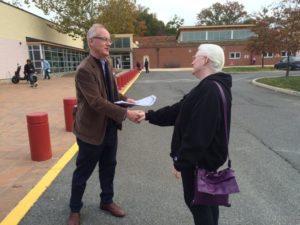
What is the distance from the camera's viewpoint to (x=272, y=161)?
5629 millimetres

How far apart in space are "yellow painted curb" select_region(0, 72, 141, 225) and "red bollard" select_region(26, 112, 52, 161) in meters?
0.33

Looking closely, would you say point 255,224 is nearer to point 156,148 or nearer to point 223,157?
point 223,157

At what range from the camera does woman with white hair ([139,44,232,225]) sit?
2.46 metres

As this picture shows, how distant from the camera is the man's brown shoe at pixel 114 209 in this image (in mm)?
3758

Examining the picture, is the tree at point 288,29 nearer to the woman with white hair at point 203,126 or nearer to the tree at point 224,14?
the woman with white hair at point 203,126

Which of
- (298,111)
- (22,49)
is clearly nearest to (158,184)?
(298,111)

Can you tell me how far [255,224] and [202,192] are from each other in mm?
1351

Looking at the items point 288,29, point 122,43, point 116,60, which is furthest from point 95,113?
point 116,60

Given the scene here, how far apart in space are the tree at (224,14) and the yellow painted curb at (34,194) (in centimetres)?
9109

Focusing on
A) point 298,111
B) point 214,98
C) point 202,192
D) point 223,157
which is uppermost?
point 214,98

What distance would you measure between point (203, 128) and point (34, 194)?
2.81 meters

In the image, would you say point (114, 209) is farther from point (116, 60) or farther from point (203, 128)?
point (116, 60)

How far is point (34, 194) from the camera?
4.36 meters

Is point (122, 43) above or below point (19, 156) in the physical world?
above
